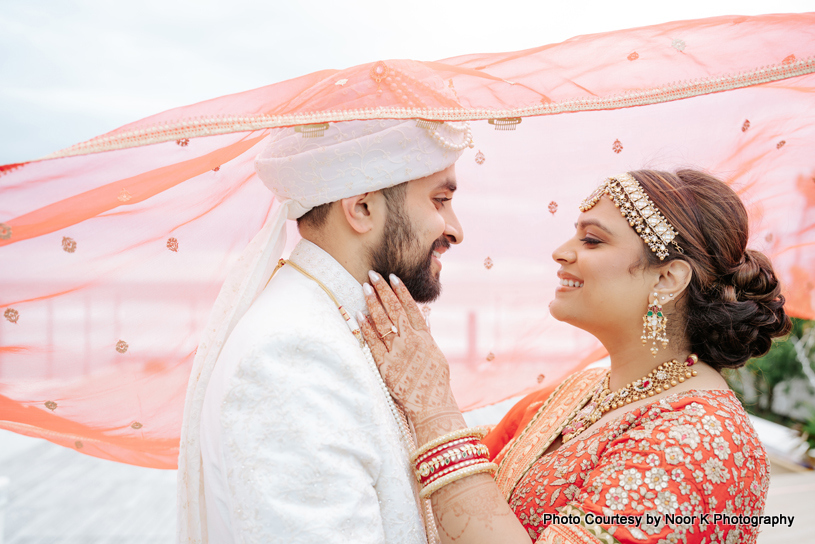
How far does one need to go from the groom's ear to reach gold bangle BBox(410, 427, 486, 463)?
20.2 inches

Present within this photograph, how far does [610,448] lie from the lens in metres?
1.43

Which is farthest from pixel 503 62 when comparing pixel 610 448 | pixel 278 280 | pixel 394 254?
pixel 610 448

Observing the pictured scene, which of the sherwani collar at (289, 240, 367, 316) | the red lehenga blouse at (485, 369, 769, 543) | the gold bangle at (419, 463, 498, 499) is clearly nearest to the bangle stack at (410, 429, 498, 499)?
the gold bangle at (419, 463, 498, 499)

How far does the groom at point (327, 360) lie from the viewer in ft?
3.46

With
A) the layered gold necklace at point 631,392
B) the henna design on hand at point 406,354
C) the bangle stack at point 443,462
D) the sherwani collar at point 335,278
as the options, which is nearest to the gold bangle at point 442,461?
the bangle stack at point 443,462

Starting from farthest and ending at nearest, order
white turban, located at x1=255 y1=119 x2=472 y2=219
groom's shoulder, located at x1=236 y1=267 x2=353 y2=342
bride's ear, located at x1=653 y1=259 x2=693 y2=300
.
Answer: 1. bride's ear, located at x1=653 y1=259 x2=693 y2=300
2. white turban, located at x1=255 y1=119 x2=472 y2=219
3. groom's shoulder, located at x1=236 y1=267 x2=353 y2=342

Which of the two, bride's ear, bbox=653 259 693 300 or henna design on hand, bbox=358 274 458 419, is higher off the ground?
bride's ear, bbox=653 259 693 300

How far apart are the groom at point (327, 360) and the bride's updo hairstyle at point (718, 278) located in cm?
60

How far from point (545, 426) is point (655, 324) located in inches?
19.0

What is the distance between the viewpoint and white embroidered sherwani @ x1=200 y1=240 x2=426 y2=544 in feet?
3.42

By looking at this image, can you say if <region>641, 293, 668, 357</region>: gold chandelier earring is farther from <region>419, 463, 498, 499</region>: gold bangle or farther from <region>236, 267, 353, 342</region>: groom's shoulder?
<region>236, 267, 353, 342</region>: groom's shoulder

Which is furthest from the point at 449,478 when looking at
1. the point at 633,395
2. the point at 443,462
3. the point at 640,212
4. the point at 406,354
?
the point at 640,212

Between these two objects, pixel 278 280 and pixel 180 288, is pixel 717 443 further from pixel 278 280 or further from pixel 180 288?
pixel 180 288

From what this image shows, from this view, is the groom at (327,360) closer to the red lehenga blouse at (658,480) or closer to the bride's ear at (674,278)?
the red lehenga blouse at (658,480)
